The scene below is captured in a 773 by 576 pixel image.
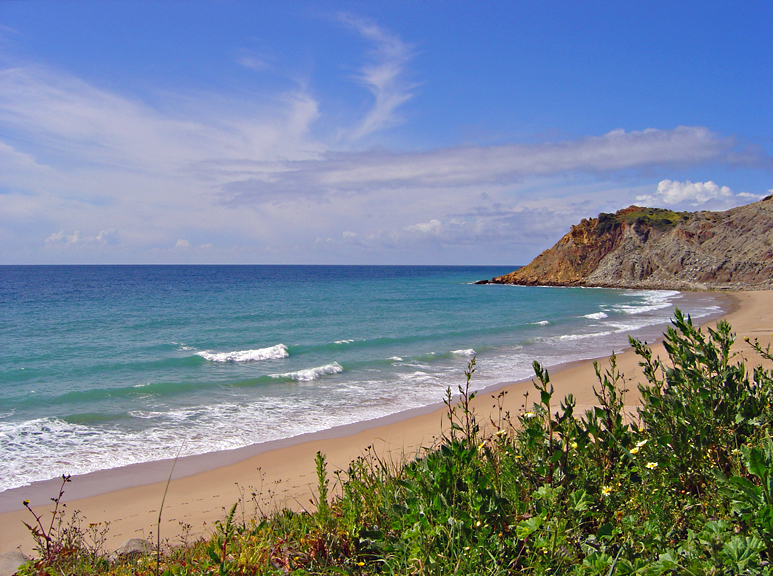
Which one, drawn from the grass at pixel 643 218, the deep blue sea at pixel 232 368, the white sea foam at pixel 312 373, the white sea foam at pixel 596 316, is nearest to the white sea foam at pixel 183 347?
the deep blue sea at pixel 232 368

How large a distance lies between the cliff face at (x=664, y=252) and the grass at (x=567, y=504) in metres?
53.0

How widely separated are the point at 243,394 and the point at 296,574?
37.1 feet

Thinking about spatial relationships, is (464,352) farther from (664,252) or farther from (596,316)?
(664,252)

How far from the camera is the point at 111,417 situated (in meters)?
11.0

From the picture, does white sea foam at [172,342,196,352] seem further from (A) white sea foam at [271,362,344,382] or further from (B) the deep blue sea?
(A) white sea foam at [271,362,344,382]

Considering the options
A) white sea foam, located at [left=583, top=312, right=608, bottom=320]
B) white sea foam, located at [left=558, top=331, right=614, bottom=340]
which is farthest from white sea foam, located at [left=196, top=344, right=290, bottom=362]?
white sea foam, located at [left=583, top=312, right=608, bottom=320]

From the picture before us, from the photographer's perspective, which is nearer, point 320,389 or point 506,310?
point 320,389

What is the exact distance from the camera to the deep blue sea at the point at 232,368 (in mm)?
9789

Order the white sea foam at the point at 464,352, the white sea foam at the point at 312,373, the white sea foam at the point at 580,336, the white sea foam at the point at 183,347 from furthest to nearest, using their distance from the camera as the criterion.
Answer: the white sea foam at the point at 580,336 → the white sea foam at the point at 183,347 → the white sea foam at the point at 464,352 → the white sea foam at the point at 312,373

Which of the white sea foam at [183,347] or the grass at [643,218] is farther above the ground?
the grass at [643,218]

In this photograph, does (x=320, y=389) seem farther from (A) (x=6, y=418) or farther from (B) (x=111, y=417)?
(A) (x=6, y=418)

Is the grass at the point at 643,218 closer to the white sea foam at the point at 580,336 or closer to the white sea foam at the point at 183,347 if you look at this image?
the white sea foam at the point at 580,336

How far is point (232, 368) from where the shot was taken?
16.3m

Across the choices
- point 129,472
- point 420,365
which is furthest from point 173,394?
point 420,365
